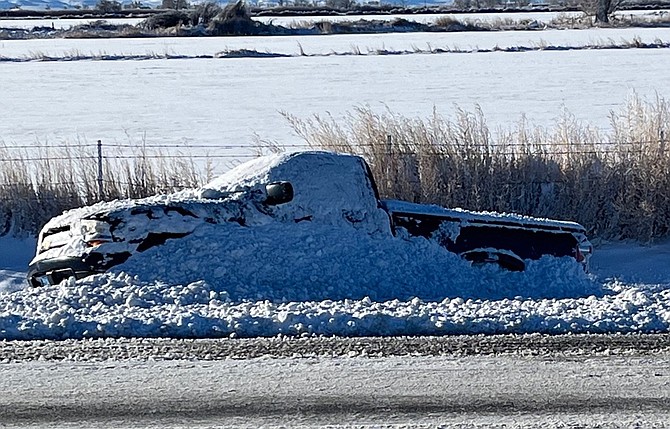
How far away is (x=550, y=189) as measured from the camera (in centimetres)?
1432

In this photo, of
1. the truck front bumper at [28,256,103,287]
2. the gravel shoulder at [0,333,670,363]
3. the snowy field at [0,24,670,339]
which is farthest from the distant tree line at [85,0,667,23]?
the gravel shoulder at [0,333,670,363]

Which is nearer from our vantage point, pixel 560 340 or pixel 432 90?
pixel 560 340

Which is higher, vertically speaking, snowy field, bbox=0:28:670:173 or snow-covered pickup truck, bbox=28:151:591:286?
snow-covered pickup truck, bbox=28:151:591:286

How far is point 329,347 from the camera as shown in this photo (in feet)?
24.4

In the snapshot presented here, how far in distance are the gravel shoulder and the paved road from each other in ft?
0.15

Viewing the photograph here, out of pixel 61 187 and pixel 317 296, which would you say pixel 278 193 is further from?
pixel 61 187

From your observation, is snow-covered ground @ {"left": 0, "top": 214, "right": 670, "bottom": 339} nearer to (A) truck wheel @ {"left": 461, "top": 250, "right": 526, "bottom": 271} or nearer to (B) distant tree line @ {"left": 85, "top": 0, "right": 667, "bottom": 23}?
(A) truck wheel @ {"left": 461, "top": 250, "right": 526, "bottom": 271}

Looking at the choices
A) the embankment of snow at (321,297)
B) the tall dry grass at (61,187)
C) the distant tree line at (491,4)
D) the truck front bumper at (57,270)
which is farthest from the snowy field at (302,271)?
the distant tree line at (491,4)

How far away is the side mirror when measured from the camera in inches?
383

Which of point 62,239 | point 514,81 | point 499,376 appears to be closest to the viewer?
point 499,376

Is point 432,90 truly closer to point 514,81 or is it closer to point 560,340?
point 514,81

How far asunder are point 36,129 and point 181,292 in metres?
14.6

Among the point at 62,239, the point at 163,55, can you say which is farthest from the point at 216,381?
the point at 163,55

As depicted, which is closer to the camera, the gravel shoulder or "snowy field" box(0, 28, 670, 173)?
the gravel shoulder
